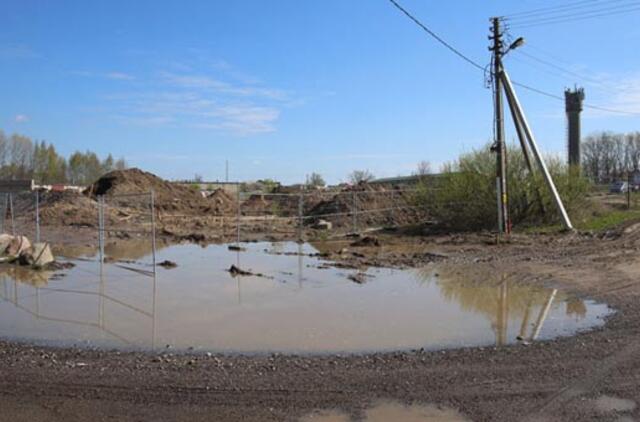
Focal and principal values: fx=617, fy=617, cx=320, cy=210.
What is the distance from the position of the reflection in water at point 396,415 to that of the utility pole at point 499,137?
2020cm

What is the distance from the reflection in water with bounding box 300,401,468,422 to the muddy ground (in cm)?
7

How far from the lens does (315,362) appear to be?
296 inches

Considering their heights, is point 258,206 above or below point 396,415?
above

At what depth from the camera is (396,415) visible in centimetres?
564

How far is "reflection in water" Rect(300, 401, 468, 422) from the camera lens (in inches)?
218

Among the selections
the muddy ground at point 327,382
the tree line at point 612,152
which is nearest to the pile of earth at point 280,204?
the muddy ground at point 327,382

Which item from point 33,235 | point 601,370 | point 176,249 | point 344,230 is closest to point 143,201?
point 33,235

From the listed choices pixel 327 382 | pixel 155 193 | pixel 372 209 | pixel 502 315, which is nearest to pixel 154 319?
pixel 327 382

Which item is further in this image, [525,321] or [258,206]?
[258,206]

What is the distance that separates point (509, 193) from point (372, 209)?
10686mm

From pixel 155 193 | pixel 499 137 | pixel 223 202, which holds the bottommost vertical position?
pixel 223 202

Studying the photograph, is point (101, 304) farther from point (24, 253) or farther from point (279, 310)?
point (24, 253)

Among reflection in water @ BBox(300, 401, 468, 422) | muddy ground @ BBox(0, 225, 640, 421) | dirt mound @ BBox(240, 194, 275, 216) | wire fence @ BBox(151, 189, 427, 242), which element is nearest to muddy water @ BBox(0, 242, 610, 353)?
muddy ground @ BBox(0, 225, 640, 421)

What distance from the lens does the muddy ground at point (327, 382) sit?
5727mm
